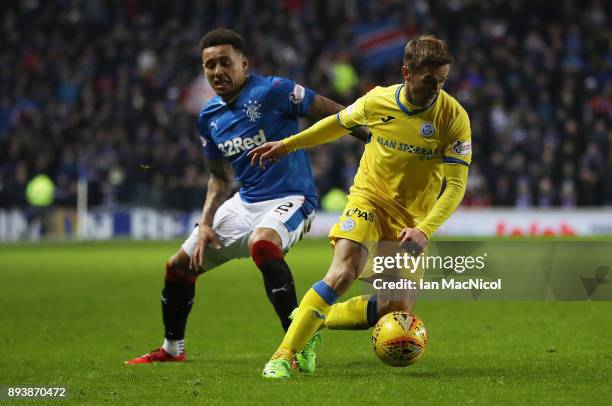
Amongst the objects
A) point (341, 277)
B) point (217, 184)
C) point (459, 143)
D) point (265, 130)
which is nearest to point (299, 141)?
point (341, 277)

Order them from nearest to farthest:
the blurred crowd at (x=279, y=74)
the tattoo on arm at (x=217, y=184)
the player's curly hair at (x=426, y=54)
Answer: the player's curly hair at (x=426, y=54) < the tattoo on arm at (x=217, y=184) < the blurred crowd at (x=279, y=74)

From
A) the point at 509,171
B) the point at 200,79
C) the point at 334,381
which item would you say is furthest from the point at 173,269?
the point at 200,79

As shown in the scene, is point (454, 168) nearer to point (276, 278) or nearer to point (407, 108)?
point (407, 108)

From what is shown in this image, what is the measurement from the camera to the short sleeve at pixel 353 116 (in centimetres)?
661

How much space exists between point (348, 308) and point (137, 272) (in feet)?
29.7

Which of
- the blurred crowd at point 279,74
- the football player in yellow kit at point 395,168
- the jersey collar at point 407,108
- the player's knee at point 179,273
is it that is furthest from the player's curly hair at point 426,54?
the blurred crowd at point 279,74

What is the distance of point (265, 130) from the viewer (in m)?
7.55

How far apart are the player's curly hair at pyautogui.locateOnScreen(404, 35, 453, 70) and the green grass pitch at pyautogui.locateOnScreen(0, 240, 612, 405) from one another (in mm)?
1865

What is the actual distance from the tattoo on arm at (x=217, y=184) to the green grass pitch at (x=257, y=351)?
1109mm

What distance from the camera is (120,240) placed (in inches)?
965

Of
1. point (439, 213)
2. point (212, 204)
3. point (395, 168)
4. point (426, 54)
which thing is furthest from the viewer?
point (212, 204)

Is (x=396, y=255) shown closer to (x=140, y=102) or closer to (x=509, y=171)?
(x=509, y=171)

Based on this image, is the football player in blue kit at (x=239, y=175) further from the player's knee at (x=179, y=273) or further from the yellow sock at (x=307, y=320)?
the yellow sock at (x=307, y=320)

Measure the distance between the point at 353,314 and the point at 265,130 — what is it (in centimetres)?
144
